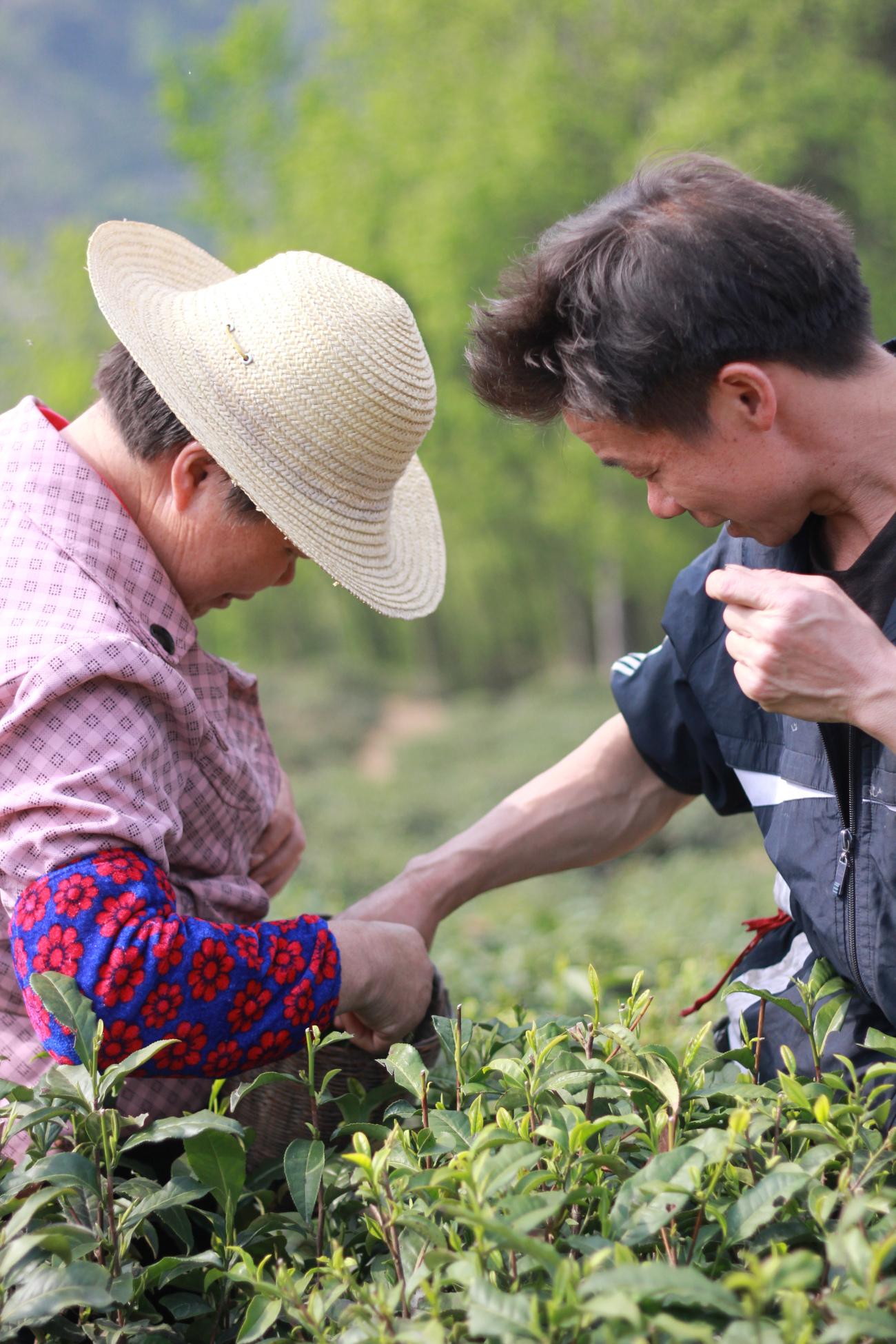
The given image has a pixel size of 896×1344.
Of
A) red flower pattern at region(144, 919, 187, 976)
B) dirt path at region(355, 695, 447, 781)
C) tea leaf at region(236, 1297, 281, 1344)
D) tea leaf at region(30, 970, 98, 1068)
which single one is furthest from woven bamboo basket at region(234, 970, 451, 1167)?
dirt path at region(355, 695, 447, 781)

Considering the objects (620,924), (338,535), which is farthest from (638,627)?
(338,535)

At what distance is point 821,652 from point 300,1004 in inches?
32.5

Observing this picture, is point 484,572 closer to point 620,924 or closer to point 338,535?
point 620,924

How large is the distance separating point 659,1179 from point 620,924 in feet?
16.8

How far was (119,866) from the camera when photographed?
1609 mm

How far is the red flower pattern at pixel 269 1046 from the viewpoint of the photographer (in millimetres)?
1700

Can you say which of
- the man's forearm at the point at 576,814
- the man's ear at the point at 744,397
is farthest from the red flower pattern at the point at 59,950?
the man's ear at the point at 744,397

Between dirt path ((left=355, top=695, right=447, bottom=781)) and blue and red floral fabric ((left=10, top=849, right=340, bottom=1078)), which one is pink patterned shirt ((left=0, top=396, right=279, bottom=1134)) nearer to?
blue and red floral fabric ((left=10, top=849, right=340, bottom=1078))

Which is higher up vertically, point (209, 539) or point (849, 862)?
point (209, 539)

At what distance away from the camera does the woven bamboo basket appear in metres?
1.90

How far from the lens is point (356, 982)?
182 centimetres

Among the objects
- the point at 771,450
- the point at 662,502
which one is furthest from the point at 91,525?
the point at 771,450

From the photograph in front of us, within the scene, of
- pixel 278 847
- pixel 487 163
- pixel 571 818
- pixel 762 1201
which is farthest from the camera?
pixel 487 163

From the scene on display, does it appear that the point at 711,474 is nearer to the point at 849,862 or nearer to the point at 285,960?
the point at 849,862
